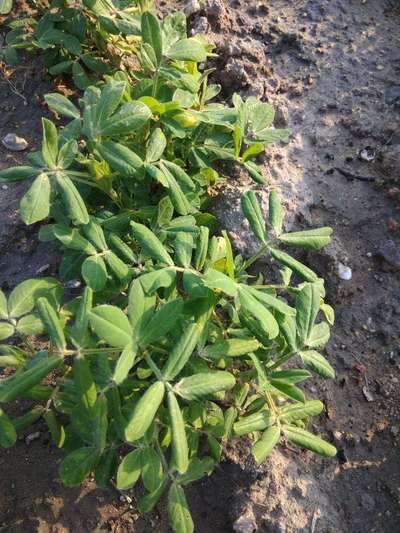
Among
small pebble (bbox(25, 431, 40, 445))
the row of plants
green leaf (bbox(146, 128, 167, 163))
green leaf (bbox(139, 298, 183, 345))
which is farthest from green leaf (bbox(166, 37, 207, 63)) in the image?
small pebble (bbox(25, 431, 40, 445))

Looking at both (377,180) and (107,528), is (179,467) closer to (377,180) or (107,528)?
(107,528)

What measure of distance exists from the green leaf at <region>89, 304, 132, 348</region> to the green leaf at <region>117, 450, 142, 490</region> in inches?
16.5

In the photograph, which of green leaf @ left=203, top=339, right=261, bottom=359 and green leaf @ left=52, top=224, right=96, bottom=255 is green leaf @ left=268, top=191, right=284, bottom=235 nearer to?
green leaf @ left=203, top=339, right=261, bottom=359

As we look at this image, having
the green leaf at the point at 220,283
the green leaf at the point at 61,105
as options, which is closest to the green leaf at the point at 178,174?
the green leaf at the point at 61,105

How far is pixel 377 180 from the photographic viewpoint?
104 inches

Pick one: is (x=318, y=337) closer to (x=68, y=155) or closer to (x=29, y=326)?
(x=29, y=326)

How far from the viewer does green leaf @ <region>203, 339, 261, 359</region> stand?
1656 millimetres

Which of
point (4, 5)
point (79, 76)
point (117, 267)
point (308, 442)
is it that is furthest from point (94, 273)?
point (4, 5)

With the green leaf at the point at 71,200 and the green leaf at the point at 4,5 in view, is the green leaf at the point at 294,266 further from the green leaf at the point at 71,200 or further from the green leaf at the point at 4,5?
the green leaf at the point at 4,5

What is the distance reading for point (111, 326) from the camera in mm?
1426

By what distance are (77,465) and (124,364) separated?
1.58ft

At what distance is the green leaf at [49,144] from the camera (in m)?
1.66

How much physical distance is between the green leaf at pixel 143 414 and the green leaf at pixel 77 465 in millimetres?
375

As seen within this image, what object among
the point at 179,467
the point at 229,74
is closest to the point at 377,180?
the point at 229,74
